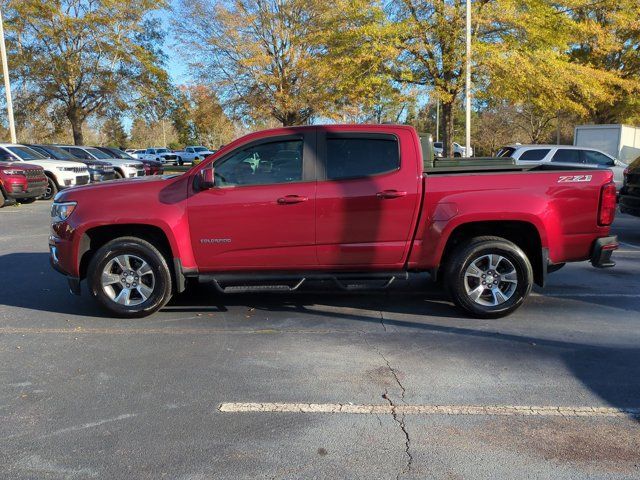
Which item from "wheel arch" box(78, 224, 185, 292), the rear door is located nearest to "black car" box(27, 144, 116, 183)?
"wheel arch" box(78, 224, 185, 292)

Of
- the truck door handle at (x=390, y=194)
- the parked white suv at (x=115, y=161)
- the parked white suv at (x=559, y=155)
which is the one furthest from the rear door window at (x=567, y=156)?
the parked white suv at (x=115, y=161)

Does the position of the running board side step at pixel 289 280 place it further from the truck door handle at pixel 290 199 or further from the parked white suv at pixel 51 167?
the parked white suv at pixel 51 167

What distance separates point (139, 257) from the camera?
5.24 metres

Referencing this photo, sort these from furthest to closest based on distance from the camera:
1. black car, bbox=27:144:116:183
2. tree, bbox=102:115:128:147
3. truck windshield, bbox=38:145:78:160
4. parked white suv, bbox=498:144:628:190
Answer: tree, bbox=102:115:128:147 < truck windshield, bbox=38:145:78:160 < black car, bbox=27:144:116:183 < parked white suv, bbox=498:144:628:190

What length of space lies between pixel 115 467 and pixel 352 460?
131 centimetres

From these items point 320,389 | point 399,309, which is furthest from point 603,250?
point 320,389

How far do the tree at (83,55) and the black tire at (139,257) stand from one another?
25.5 meters

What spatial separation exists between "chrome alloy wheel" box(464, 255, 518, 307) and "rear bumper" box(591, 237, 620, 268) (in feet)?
2.66

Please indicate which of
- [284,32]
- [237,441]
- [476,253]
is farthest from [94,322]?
[284,32]

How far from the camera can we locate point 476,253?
16.9 feet

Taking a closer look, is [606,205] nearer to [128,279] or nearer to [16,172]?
[128,279]

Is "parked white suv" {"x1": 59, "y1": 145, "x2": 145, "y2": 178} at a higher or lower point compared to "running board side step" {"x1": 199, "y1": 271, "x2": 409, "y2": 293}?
higher

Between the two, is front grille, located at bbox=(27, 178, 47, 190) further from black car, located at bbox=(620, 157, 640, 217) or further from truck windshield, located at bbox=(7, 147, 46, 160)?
black car, located at bbox=(620, 157, 640, 217)

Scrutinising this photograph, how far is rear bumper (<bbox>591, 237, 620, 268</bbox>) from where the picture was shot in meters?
5.15
